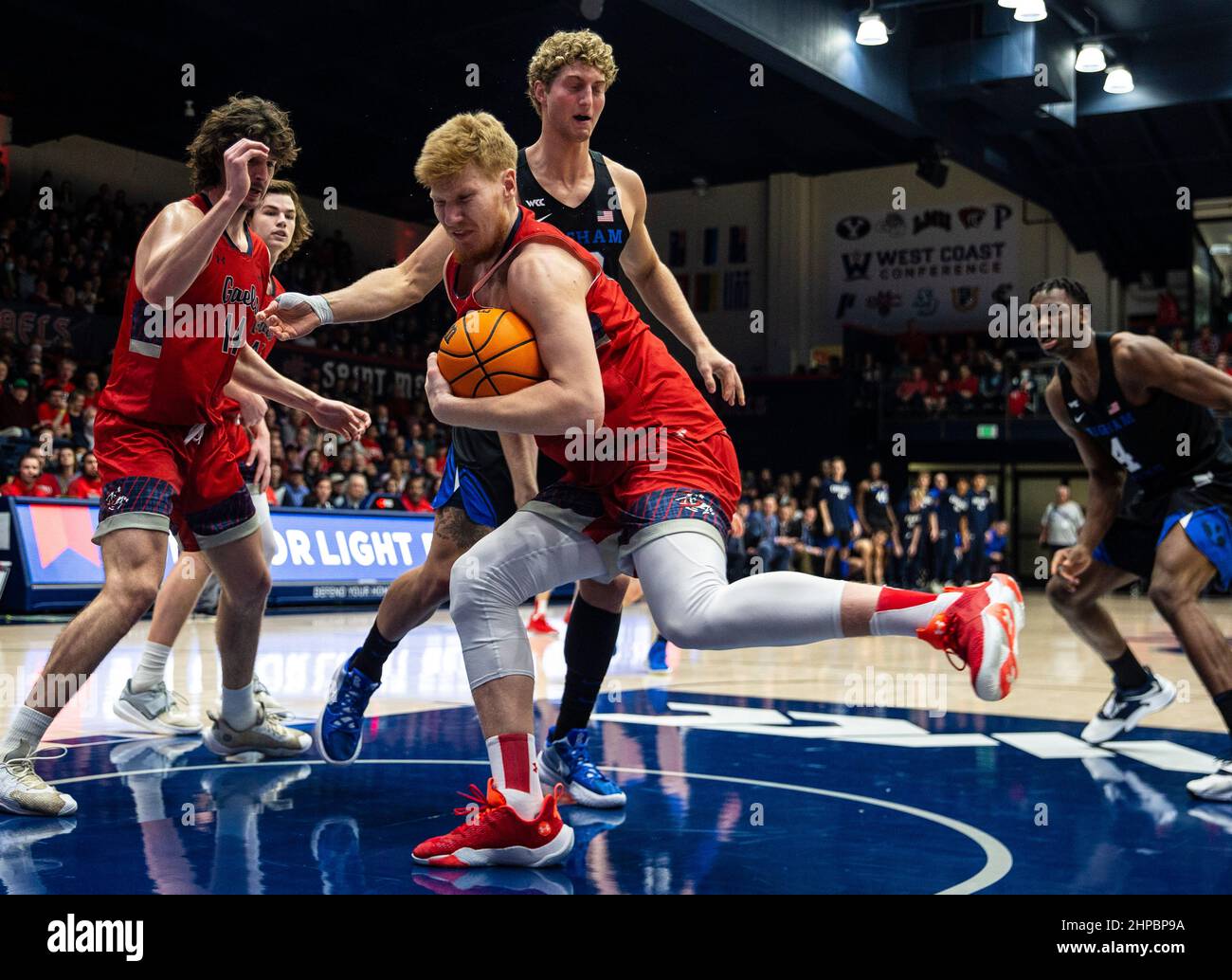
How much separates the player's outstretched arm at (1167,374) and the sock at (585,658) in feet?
6.51

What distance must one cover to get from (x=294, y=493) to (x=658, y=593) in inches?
415

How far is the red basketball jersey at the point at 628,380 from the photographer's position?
305cm

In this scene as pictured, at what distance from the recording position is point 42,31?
49.0 ft

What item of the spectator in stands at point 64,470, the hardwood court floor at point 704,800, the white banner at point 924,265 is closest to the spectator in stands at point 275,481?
the spectator in stands at point 64,470

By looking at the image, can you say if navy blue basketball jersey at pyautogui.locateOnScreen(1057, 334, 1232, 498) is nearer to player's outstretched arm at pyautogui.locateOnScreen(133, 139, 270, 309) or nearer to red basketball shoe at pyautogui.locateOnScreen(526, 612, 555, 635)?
player's outstretched arm at pyautogui.locateOnScreen(133, 139, 270, 309)

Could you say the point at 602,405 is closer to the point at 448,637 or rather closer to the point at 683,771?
the point at 683,771

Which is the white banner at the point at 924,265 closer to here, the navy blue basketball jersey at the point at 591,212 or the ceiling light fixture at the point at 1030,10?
Answer: the ceiling light fixture at the point at 1030,10

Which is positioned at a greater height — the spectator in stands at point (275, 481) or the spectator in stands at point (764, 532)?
the spectator in stands at point (275, 481)

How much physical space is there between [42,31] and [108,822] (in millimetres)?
14502

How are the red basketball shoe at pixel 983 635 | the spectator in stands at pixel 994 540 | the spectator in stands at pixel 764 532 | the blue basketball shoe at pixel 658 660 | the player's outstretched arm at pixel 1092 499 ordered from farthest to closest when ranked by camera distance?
the spectator in stands at pixel 994 540 < the spectator in stands at pixel 764 532 < the blue basketball shoe at pixel 658 660 < the player's outstretched arm at pixel 1092 499 < the red basketball shoe at pixel 983 635

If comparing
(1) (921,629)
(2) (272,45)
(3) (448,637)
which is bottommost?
(3) (448,637)

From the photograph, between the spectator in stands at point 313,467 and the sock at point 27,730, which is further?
the spectator in stands at point 313,467

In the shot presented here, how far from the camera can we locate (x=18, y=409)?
41.4 feet

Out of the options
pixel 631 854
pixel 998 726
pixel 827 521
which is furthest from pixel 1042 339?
pixel 827 521
